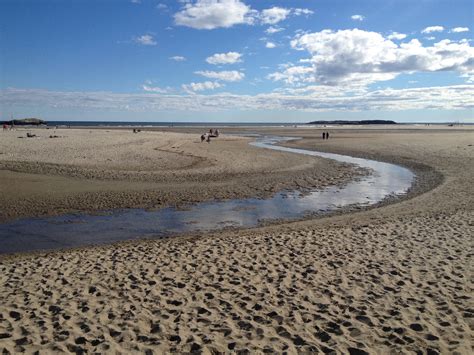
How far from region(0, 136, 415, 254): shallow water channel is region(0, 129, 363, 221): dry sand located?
44.8 inches

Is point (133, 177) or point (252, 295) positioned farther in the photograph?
point (133, 177)

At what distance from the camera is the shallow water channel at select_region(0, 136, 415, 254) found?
1173 cm

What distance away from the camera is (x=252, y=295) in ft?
23.9

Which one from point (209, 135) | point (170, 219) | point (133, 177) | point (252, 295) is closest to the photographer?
point (252, 295)

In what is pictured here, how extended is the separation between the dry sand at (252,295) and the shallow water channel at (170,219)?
1.40 meters

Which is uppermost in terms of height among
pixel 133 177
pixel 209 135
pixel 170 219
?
pixel 209 135

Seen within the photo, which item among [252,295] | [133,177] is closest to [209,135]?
[133,177]

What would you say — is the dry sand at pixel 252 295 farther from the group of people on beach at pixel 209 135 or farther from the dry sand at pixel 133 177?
→ the group of people on beach at pixel 209 135

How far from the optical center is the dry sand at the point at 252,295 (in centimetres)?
579

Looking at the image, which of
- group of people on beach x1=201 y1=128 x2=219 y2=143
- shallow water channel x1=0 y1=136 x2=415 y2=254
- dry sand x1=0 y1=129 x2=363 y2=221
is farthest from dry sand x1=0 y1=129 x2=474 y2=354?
group of people on beach x1=201 y1=128 x2=219 y2=143

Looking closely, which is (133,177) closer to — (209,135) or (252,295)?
(252,295)

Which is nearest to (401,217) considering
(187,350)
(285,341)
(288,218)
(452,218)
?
(452,218)

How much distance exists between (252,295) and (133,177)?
52.1 ft

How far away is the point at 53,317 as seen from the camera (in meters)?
6.43
